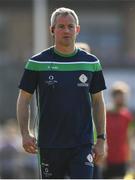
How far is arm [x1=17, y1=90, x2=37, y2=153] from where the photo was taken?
8047 millimetres

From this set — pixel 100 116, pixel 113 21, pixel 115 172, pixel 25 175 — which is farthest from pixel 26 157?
pixel 113 21

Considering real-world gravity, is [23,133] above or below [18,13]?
above

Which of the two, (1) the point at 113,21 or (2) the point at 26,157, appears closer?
(2) the point at 26,157

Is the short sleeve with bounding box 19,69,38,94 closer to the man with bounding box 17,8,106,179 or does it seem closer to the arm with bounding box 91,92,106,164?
the man with bounding box 17,8,106,179

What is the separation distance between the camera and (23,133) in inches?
318

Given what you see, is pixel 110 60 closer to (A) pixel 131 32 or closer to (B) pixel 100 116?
(A) pixel 131 32

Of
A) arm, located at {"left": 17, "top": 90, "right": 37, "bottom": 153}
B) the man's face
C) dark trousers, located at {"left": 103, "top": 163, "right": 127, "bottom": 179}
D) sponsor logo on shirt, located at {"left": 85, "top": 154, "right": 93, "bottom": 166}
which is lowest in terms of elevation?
dark trousers, located at {"left": 103, "top": 163, "right": 127, "bottom": 179}

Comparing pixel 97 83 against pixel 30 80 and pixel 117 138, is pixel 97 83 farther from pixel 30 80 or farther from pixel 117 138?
pixel 117 138

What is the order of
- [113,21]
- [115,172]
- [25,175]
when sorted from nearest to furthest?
[115,172] < [25,175] < [113,21]

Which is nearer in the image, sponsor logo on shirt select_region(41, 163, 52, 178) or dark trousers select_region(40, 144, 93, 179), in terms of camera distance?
dark trousers select_region(40, 144, 93, 179)

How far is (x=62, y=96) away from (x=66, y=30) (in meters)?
0.57

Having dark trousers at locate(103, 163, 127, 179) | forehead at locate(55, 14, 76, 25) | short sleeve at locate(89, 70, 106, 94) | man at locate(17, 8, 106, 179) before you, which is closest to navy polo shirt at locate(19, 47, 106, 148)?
man at locate(17, 8, 106, 179)

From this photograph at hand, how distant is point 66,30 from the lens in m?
8.04

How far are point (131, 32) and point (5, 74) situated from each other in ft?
33.0
